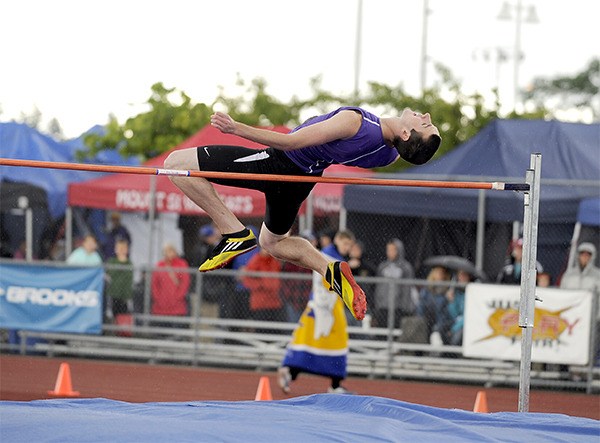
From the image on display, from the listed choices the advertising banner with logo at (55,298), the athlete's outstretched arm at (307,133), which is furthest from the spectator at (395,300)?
the athlete's outstretched arm at (307,133)

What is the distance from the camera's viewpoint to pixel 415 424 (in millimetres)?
5805

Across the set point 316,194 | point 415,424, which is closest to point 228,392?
point 316,194

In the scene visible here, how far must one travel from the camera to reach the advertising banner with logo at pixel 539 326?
10.7 meters

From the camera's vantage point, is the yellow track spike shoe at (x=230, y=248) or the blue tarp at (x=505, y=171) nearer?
the yellow track spike shoe at (x=230, y=248)

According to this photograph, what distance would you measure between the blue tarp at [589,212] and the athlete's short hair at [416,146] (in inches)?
233

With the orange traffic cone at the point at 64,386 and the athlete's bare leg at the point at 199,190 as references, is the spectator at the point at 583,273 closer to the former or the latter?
the orange traffic cone at the point at 64,386

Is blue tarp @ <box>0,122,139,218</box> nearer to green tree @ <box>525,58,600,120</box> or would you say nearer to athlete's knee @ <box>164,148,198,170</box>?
athlete's knee @ <box>164,148,198,170</box>

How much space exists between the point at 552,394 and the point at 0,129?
816cm

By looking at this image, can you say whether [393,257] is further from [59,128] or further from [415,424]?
[59,128]

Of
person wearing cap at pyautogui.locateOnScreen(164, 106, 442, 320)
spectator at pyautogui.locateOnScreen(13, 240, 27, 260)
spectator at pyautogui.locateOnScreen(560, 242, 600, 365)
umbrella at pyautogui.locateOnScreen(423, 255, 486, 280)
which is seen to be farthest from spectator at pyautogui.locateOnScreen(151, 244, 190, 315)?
person wearing cap at pyautogui.locateOnScreen(164, 106, 442, 320)

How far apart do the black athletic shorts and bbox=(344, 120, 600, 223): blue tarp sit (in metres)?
5.69

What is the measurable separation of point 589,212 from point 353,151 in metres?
6.26

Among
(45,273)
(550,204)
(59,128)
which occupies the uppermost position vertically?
(59,128)

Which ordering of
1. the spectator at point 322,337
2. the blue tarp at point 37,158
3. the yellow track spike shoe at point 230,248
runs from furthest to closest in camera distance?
1. the blue tarp at point 37,158
2. the spectator at point 322,337
3. the yellow track spike shoe at point 230,248
